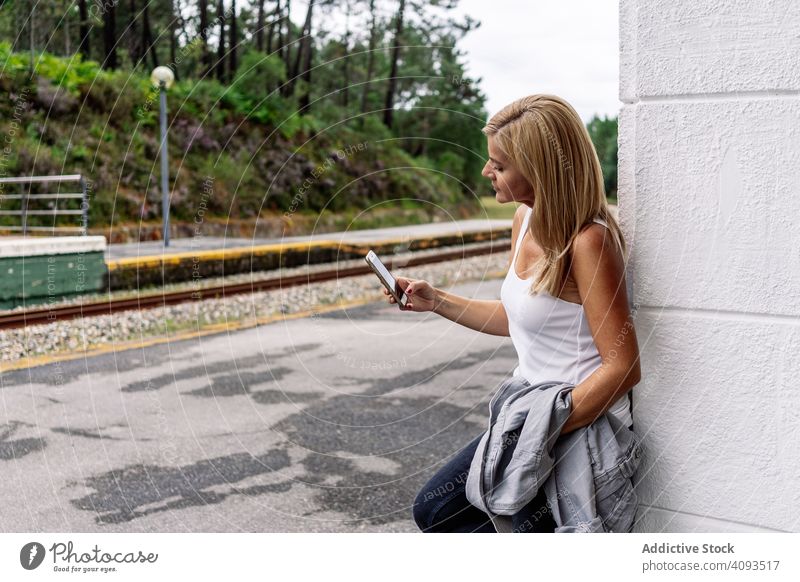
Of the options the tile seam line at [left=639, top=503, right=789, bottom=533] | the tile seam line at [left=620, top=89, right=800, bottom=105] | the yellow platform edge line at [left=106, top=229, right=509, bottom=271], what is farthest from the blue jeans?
the yellow platform edge line at [left=106, top=229, right=509, bottom=271]

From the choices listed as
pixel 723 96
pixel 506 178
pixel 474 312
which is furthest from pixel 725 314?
pixel 474 312

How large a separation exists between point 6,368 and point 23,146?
12.8 meters

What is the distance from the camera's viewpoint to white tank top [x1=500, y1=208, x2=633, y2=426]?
220 cm

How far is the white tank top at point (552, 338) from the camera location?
7.23ft

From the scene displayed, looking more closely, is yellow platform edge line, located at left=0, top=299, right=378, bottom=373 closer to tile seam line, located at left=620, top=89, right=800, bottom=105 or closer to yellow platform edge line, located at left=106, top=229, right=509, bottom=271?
yellow platform edge line, located at left=106, top=229, right=509, bottom=271

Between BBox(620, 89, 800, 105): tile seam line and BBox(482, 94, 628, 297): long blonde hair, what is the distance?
0.21 meters

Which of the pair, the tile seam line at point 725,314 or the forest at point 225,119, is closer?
the tile seam line at point 725,314

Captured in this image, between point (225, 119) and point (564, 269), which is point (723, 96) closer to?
point (564, 269)

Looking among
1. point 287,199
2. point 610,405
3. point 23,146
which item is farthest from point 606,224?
point 287,199

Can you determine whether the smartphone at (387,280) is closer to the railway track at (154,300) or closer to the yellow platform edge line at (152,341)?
the yellow platform edge line at (152,341)

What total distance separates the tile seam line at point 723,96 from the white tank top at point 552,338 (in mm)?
348

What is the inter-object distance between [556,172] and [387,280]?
69 centimetres

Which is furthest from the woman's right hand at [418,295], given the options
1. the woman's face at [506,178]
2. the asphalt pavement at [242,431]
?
the asphalt pavement at [242,431]

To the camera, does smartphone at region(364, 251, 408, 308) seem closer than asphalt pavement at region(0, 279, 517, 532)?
Yes
